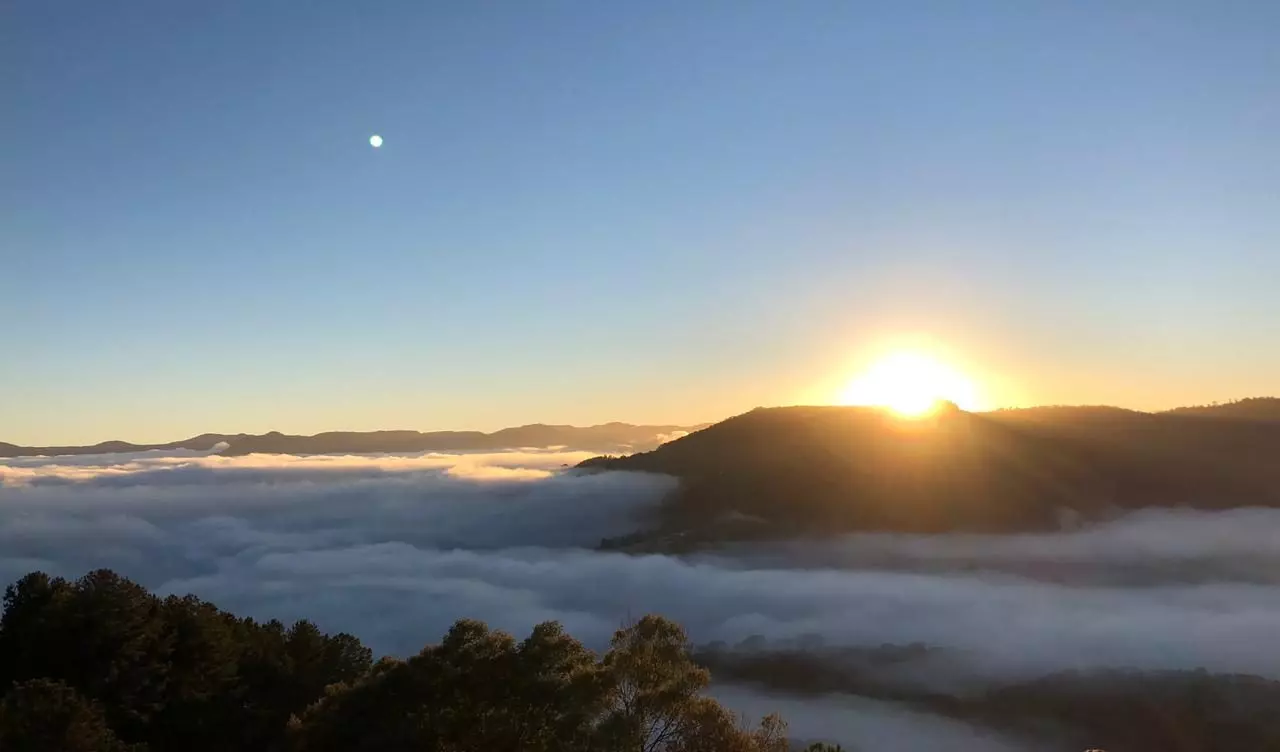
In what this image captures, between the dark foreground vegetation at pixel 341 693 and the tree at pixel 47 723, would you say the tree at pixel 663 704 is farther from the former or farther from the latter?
the tree at pixel 47 723

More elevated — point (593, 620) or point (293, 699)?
point (293, 699)

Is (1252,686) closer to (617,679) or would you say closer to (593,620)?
(593,620)

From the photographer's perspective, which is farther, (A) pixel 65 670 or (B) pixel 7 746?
(A) pixel 65 670

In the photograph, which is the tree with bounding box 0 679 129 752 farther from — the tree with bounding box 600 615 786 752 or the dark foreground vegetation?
the tree with bounding box 600 615 786 752

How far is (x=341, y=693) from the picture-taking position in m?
28.8

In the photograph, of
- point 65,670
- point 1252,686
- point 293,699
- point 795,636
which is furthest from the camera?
point 795,636

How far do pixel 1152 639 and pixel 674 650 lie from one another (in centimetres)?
17830

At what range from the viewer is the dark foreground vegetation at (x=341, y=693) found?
78.8ft

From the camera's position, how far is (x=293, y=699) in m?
38.7

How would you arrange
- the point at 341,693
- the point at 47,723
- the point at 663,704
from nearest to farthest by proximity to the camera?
the point at 663,704, the point at 47,723, the point at 341,693

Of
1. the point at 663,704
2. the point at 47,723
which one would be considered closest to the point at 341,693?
the point at 47,723

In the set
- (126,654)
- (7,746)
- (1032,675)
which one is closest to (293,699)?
(126,654)

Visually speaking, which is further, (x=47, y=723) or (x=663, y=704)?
(x=47, y=723)

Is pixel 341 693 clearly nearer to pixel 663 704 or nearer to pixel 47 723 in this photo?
pixel 47 723
